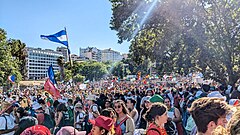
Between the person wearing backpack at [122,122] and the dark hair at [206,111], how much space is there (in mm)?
2432

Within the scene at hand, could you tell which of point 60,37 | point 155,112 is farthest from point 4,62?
point 155,112

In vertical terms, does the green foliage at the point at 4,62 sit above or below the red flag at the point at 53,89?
above

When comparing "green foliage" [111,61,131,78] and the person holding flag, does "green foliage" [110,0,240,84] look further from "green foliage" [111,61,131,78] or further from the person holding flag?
"green foliage" [111,61,131,78]

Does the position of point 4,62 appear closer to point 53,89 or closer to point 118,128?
point 53,89

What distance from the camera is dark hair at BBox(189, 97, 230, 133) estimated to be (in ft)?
8.64

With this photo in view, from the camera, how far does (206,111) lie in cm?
265

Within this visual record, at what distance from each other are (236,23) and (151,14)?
574cm

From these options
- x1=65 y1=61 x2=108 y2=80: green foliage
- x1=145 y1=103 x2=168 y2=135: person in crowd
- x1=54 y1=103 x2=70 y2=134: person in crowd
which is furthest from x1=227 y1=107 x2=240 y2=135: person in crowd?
x1=65 y1=61 x2=108 y2=80: green foliage

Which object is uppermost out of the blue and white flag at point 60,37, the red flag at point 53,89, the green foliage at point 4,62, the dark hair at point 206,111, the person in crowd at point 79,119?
the green foliage at point 4,62

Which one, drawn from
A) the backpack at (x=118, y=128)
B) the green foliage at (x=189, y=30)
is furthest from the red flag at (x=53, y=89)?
the green foliage at (x=189, y=30)

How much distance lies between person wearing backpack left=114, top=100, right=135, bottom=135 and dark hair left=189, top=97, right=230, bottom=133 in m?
2.43

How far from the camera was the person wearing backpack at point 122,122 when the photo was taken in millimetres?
5199

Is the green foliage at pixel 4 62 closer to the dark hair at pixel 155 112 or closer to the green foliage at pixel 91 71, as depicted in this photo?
the dark hair at pixel 155 112

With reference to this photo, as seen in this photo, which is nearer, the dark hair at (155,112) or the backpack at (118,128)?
the dark hair at (155,112)
